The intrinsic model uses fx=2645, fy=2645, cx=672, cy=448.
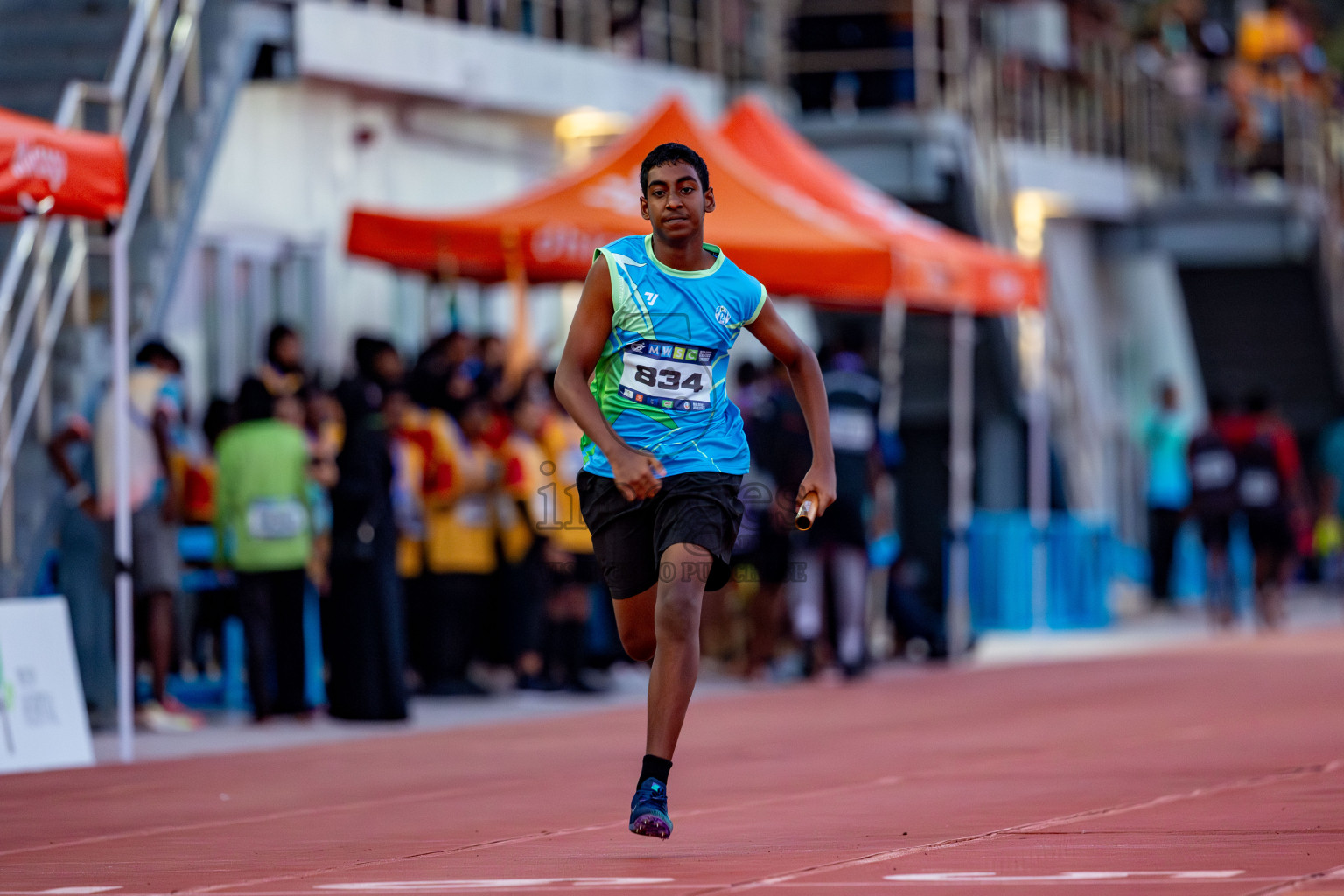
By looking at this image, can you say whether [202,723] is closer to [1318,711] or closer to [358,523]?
[358,523]

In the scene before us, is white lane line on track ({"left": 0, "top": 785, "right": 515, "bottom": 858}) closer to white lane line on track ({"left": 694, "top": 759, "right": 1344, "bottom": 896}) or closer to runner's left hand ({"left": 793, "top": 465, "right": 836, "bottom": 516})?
runner's left hand ({"left": 793, "top": 465, "right": 836, "bottom": 516})

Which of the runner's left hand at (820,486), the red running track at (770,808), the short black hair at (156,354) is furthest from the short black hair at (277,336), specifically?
the runner's left hand at (820,486)

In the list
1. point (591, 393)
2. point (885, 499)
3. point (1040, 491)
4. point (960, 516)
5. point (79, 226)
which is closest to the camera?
point (591, 393)

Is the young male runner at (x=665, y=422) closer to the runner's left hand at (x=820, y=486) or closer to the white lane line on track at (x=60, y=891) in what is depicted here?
the runner's left hand at (x=820, y=486)

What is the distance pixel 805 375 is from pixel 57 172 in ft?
13.6

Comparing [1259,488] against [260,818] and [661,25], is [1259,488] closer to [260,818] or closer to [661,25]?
[661,25]

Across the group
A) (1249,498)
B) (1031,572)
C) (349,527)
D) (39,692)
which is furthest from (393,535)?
(1249,498)

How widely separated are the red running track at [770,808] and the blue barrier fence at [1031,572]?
568 cm

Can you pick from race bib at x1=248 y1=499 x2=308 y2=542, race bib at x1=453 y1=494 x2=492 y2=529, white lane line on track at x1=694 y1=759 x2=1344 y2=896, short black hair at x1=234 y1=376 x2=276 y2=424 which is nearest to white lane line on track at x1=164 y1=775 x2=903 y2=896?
white lane line on track at x1=694 y1=759 x2=1344 y2=896

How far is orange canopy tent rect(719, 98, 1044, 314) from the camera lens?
1652cm

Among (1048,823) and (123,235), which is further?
(123,235)

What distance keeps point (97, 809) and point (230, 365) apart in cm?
845

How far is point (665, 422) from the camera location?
7719 mm

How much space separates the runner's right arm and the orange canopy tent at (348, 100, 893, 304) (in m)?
7.78
